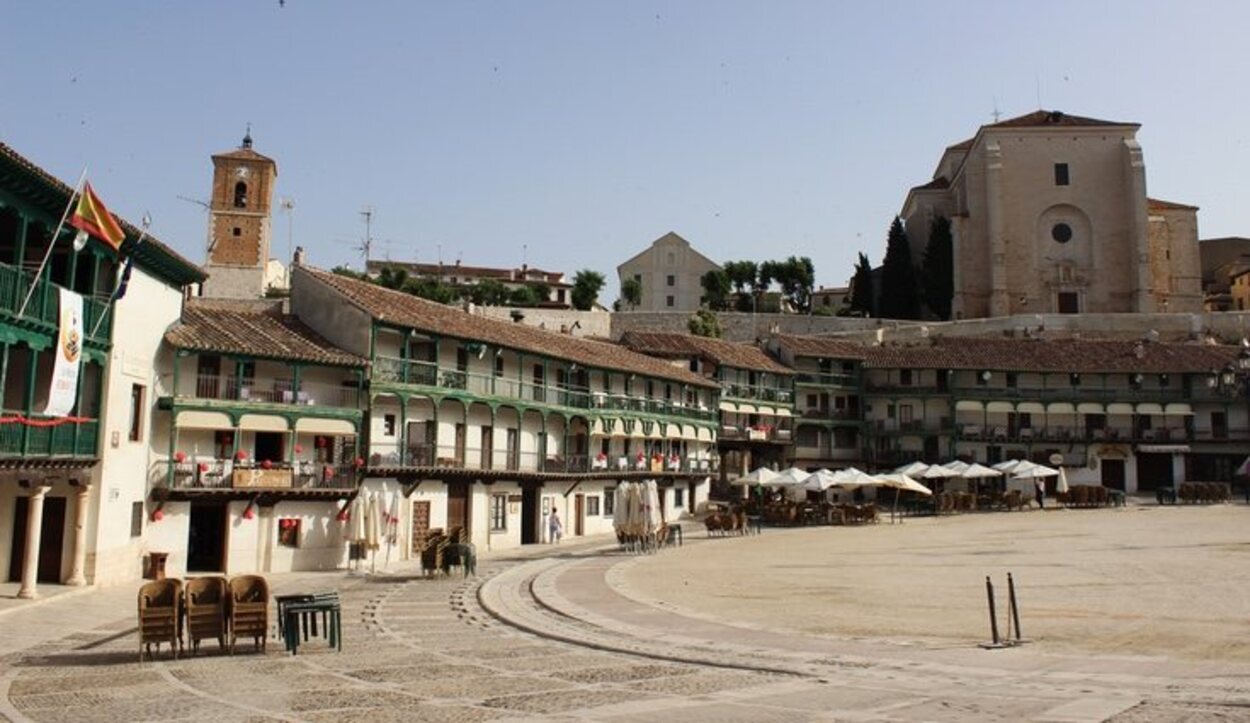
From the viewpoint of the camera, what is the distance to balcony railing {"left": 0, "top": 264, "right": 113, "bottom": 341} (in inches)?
834

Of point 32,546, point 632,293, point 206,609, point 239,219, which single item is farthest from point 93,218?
point 632,293

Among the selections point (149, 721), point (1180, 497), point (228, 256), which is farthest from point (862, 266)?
point (149, 721)

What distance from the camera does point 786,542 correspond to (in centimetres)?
4028

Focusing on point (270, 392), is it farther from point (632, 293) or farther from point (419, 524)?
point (632, 293)

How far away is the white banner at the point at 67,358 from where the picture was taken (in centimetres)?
2197

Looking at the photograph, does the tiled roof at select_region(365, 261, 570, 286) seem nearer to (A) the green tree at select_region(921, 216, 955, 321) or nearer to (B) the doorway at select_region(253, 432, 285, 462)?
(A) the green tree at select_region(921, 216, 955, 321)

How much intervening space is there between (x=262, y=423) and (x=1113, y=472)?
191 ft

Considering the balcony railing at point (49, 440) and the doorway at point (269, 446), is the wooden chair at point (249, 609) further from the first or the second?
the doorway at point (269, 446)

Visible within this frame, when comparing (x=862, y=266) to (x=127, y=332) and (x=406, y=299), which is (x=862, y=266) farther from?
(x=127, y=332)

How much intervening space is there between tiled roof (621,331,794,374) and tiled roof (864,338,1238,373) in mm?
9543

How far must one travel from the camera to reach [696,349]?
64.1m

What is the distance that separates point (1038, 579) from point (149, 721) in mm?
22102

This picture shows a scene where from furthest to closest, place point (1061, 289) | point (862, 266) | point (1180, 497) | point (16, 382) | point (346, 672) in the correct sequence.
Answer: point (862, 266), point (1061, 289), point (1180, 497), point (16, 382), point (346, 672)

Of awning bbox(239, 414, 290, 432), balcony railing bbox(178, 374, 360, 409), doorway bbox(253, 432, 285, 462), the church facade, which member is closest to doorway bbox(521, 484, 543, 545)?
balcony railing bbox(178, 374, 360, 409)
